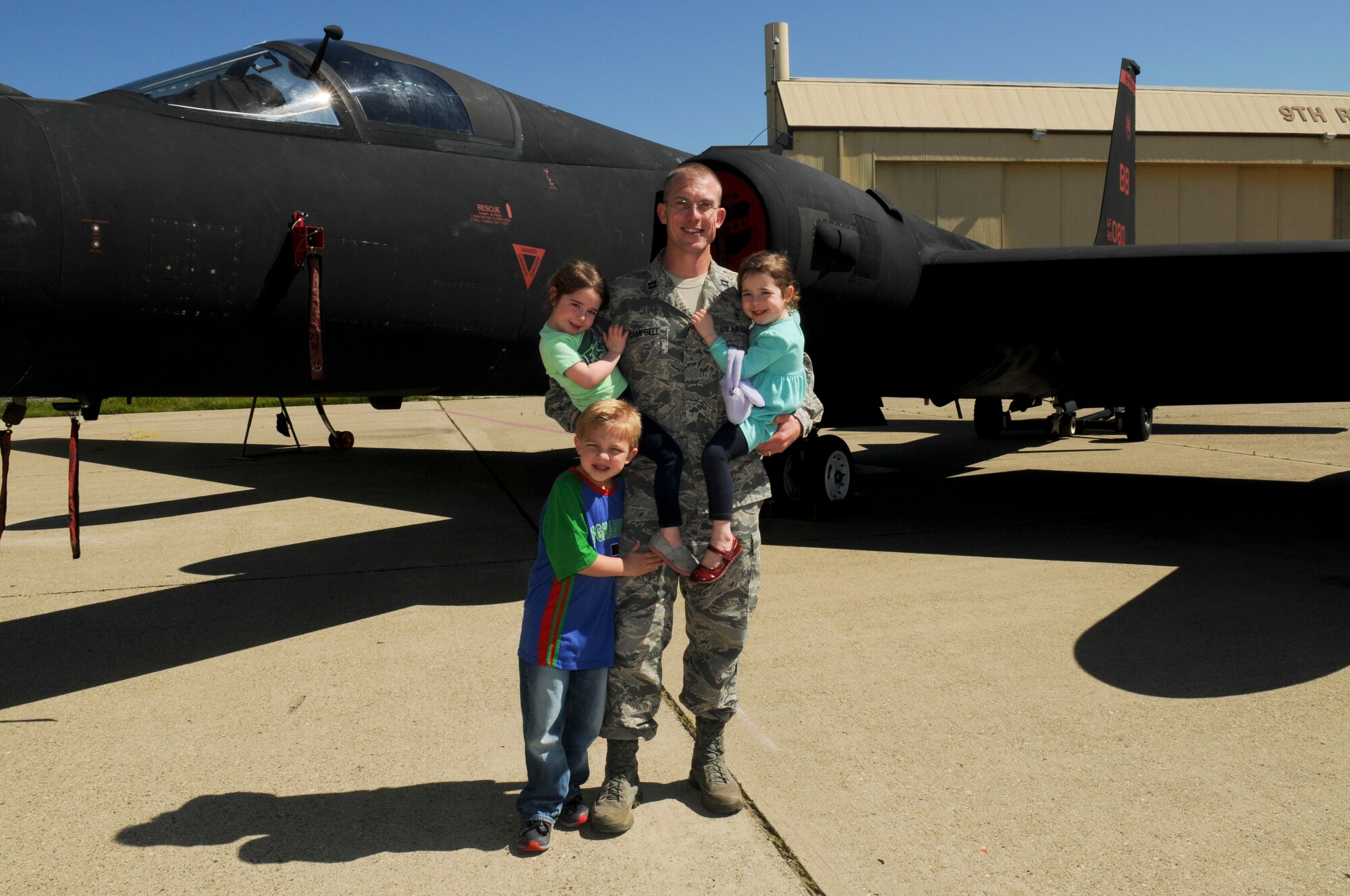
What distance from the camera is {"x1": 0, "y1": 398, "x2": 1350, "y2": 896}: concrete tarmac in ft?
8.16

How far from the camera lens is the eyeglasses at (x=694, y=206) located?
8.98 ft

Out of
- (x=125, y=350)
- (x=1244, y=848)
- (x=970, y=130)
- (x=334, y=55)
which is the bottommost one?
(x=1244, y=848)

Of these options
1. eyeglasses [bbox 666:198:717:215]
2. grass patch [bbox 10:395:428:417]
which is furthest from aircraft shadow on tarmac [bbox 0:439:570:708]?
grass patch [bbox 10:395:428:417]

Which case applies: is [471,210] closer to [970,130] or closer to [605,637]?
[605,637]

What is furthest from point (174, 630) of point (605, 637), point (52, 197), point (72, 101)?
point (605, 637)

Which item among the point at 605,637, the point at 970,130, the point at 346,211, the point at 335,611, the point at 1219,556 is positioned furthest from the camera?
the point at 970,130

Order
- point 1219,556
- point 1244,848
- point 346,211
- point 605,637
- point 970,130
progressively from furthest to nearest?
point 970,130 < point 1219,556 < point 346,211 < point 605,637 < point 1244,848

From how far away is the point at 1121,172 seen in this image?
13.0 m

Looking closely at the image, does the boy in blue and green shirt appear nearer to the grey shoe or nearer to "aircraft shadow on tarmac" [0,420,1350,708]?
the grey shoe

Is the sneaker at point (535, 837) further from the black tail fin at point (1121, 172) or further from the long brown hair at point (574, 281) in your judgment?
the black tail fin at point (1121, 172)

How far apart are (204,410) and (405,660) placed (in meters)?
20.5

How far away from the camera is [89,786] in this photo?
291 centimetres

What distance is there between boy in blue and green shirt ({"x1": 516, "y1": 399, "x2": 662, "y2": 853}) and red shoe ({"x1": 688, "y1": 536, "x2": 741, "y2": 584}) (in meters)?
0.12

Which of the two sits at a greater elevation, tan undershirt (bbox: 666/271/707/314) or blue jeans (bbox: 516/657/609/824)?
tan undershirt (bbox: 666/271/707/314)
